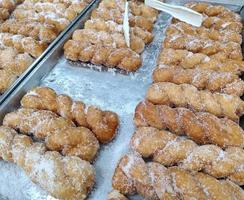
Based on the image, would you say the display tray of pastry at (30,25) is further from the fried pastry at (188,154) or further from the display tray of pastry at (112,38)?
the fried pastry at (188,154)

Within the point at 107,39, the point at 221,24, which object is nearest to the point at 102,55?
the point at 107,39

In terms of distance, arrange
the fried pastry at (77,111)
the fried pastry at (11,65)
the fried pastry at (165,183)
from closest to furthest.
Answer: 1. the fried pastry at (165,183)
2. the fried pastry at (77,111)
3. the fried pastry at (11,65)

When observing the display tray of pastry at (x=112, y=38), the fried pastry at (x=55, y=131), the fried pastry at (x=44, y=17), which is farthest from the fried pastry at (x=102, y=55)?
the fried pastry at (x=55, y=131)

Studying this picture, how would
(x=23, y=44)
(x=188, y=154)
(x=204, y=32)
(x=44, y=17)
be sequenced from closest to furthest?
1. (x=188, y=154)
2. (x=23, y=44)
3. (x=204, y=32)
4. (x=44, y=17)

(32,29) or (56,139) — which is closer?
(56,139)

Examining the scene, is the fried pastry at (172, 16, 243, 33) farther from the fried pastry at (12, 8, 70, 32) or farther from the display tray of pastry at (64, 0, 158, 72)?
the fried pastry at (12, 8, 70, 32)

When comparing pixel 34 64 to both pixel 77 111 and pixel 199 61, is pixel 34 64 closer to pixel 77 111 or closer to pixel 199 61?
pixel 77 111

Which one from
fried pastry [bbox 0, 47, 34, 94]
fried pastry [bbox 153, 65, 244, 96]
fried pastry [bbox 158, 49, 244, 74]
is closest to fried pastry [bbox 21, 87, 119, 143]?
fried pastry [bbox 0, 47, 34, 94]

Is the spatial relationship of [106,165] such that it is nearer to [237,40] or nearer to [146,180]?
[146,180]
